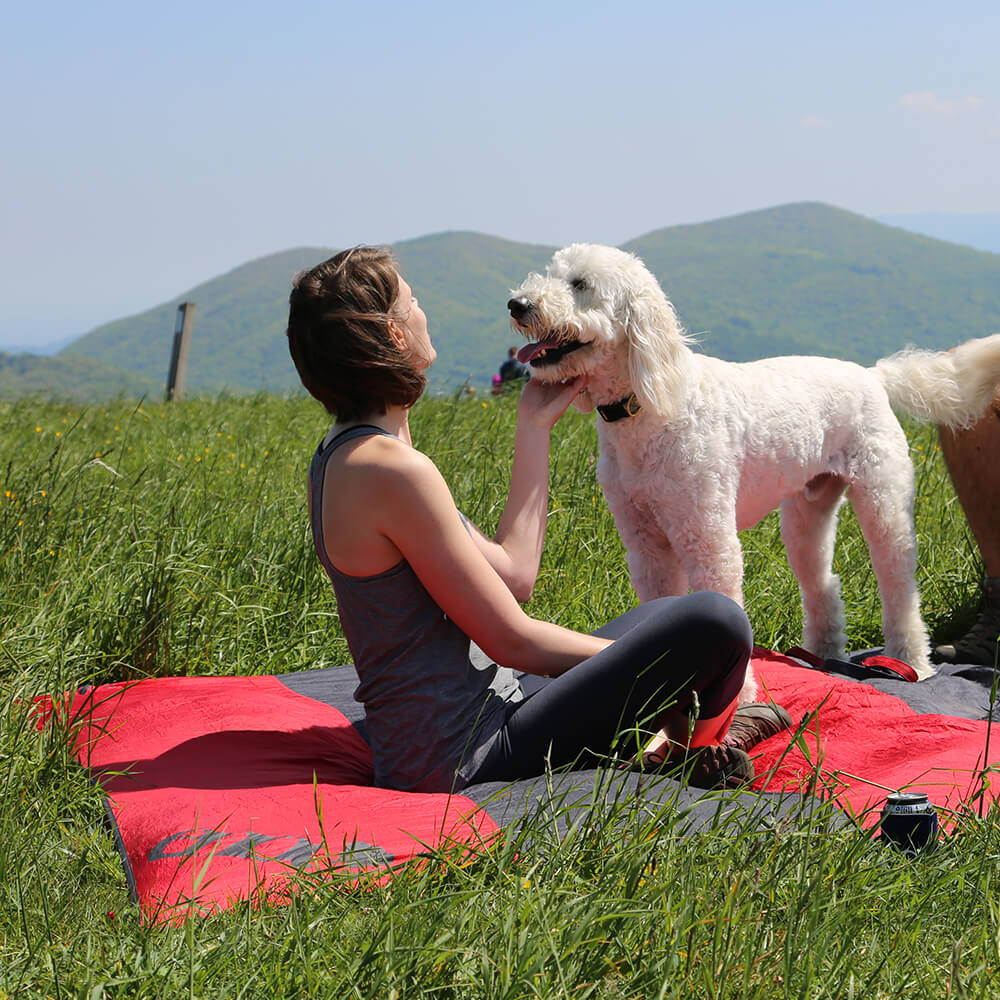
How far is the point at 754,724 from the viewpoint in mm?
3254

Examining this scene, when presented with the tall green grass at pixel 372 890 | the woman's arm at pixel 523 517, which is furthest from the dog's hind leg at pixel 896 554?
the woman's arm at pixel 523 517

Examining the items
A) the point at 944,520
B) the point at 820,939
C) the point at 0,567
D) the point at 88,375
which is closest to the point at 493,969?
the point at 820,939

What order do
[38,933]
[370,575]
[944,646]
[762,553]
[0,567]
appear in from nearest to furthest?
[38,933]
[370,575]
[0,567]
[944,646]
[762,553]

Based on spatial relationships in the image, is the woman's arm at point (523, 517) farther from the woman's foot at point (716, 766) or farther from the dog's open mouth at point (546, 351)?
the woman's foot at point (716, 766)

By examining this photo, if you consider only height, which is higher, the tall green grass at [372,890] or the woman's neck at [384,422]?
the woman's neck at [384,422]

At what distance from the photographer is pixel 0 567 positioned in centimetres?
388

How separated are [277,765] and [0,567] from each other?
5.22 feet

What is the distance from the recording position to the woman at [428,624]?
2.62 meters

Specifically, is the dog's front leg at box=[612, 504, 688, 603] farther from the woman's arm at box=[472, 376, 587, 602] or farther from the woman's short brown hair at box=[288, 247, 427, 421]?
the woman's short brown hair at box=[288, 247, 427, 421]

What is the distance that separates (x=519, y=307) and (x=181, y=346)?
453 inches

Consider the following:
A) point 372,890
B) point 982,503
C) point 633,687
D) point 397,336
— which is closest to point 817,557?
point 982,503

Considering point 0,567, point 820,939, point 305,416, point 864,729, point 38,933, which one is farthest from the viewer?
point 305,416

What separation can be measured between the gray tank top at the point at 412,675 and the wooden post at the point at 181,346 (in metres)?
11.1

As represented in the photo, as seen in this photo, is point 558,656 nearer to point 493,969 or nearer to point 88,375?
point 493,969
